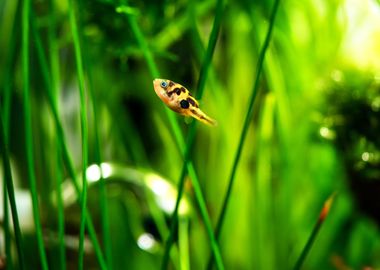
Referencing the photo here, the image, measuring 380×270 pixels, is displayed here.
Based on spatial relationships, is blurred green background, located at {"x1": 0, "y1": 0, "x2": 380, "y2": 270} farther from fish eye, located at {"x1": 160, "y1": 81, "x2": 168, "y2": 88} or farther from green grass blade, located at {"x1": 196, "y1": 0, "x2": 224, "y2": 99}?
fish eye, located at {"x1": 160, "y1": 81, "x2": 168, "y2": 88}

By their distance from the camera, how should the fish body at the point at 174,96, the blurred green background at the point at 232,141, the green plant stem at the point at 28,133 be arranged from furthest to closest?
the blurred green background at the point at 232,141 → the green plant stem at the point at 28,133 → the fish body at the point at 174,96

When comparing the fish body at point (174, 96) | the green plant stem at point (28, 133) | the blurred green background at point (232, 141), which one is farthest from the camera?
the blurred green background at point (232, 141)

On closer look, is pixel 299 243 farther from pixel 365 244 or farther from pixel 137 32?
pixel 137 32

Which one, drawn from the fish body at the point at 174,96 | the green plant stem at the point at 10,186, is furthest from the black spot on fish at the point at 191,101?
the green plant stem at the point at 10,186

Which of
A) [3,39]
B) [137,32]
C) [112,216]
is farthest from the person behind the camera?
[3,39]

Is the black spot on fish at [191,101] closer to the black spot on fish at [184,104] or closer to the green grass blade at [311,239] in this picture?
the black spot on fish at [184,104]

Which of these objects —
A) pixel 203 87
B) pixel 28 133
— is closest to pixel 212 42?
pixel 203 87

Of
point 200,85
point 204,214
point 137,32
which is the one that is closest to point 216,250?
point 204,214

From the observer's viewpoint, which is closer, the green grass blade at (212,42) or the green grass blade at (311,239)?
the green grass blade at (212,42)

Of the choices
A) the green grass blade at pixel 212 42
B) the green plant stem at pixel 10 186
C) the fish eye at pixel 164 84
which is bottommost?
the green plant stem at pixel 10 186
